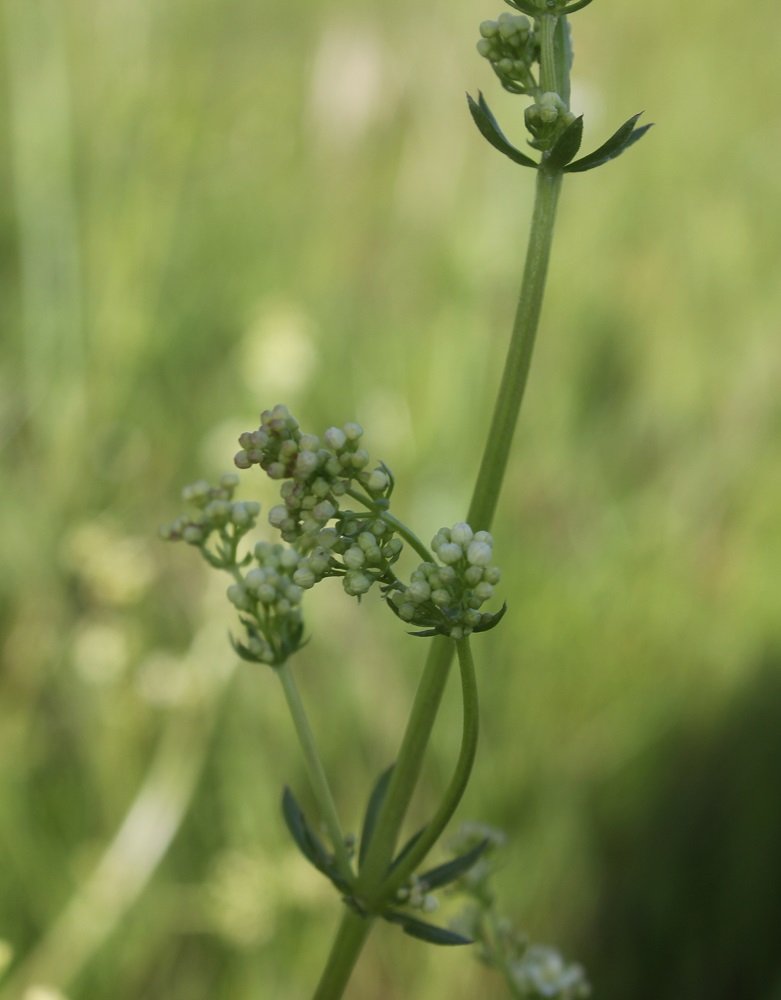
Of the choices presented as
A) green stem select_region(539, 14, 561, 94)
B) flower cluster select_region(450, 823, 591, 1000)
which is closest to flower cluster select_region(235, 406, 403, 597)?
green stem select_region(539, 14, 561, 94)

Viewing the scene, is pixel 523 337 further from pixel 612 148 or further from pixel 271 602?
pixel 271 602

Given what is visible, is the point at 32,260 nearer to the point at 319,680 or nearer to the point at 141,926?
the point at 319,680

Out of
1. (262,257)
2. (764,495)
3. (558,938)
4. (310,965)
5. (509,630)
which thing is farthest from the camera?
(262,257)

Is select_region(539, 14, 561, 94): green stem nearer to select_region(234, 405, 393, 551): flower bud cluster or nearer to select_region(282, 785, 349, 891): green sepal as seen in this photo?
select_region(234, 405, 393, 551): flower bud cluster

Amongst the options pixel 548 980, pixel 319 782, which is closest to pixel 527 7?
pixel 319 782

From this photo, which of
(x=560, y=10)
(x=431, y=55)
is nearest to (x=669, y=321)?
(x=431, y=55)
